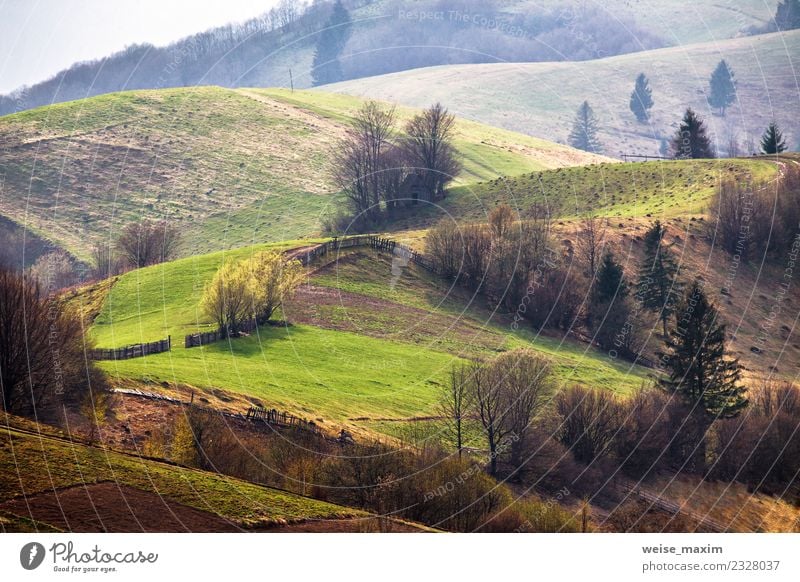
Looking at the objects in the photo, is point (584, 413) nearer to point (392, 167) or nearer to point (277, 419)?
point (277, 419)

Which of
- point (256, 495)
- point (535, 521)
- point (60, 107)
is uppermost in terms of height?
point (60, 107)

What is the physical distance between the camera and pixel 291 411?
224 feet

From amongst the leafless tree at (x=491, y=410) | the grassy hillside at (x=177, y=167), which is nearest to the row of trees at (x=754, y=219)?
the grassy hillside at (x=177, y=167)

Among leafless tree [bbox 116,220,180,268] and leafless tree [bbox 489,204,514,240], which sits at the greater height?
leafless tree [bbox 489,204,514,240]

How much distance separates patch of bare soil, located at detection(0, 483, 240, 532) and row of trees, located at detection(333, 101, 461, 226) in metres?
93.5

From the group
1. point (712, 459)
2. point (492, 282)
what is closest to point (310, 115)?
point (492, 282)

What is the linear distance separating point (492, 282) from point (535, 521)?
55148 mm

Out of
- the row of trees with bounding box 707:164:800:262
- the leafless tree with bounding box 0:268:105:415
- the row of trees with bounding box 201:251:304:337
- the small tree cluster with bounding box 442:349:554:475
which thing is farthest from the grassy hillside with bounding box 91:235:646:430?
the row of trees with bounding box 707:164:800:262

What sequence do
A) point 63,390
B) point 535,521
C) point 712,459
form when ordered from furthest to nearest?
1. point 712,459
2. point 63,390
3. point 535,521

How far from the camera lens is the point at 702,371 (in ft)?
283

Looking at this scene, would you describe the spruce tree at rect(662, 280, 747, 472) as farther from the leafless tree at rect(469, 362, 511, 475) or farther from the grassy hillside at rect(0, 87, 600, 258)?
the grassy hillside at rect(0, 87, 600, 258)

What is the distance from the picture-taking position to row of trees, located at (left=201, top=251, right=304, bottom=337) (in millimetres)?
84500

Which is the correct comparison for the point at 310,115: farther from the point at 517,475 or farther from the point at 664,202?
the point at 517,475

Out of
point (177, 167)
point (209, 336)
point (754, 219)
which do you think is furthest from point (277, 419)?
point (177, 167)
